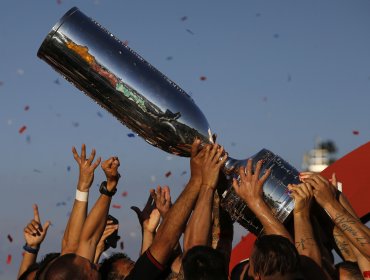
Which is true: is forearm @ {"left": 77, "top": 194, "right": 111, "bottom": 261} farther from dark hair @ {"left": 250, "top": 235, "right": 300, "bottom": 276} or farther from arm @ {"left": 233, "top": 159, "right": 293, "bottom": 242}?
dark hair @ {"left": 250, "top": 235, "right": 300, "bottom": 276}

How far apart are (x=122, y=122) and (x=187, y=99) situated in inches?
20.7

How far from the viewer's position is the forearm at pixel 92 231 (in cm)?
591

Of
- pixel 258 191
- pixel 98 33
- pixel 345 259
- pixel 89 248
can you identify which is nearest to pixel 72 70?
pixel 98 33

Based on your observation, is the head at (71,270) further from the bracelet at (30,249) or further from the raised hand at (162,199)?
the bracelet at (30,249)

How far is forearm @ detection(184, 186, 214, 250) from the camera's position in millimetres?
5145

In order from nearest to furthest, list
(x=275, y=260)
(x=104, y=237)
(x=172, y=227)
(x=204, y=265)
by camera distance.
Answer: (x=204, y=265), (x=275, y=260), (x=172, y=227), (x=104, y=237)

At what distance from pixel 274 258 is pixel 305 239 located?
90 centimetres

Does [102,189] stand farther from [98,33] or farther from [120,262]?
[98,33]

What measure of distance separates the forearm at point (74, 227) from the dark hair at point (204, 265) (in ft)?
5.85

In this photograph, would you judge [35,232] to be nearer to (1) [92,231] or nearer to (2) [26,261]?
(2) [26,261]

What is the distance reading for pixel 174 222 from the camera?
5066 millimetres

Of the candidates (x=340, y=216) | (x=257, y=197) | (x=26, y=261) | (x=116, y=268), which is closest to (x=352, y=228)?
(x=340, y=216)

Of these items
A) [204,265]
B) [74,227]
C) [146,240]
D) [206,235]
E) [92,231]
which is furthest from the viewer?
[146,240]

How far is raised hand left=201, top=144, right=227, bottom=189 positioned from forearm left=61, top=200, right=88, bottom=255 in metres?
1.06
